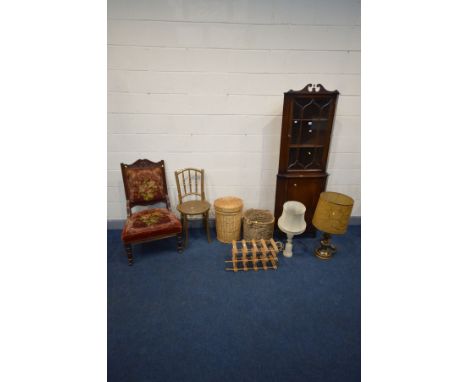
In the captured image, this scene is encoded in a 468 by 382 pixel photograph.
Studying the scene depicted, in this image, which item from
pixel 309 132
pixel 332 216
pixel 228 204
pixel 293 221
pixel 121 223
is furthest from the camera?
pixel 121 223

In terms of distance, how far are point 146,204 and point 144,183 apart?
25 centimetres

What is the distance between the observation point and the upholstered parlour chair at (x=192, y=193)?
2.58 metres

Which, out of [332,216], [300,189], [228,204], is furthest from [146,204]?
[332,216]

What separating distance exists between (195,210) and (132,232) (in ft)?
2.17

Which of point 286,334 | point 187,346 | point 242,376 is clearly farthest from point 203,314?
point 286,334

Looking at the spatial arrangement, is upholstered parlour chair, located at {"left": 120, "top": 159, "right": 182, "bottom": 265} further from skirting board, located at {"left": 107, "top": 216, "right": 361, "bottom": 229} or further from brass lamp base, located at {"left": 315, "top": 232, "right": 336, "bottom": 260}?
brass lamp base, located at {"left": 315, "top": 232, "right": 336, "bottom": 260}

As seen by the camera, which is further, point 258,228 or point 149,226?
point 258,228

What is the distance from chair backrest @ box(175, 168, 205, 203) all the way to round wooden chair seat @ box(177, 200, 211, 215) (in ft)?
0.28

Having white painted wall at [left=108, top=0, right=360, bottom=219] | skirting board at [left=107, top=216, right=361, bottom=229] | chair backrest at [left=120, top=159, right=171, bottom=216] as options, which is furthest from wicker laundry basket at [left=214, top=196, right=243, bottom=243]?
chair backrest at [left=120, top=159, right=171, bottom=216]

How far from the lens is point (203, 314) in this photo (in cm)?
185

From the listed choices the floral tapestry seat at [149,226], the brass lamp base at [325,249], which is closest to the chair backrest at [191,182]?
the floral tapestry seat at [149,226]

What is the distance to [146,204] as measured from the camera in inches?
105

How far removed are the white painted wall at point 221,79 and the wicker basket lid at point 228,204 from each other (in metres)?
0.16

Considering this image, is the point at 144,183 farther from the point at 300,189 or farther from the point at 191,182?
the point at 300,189
